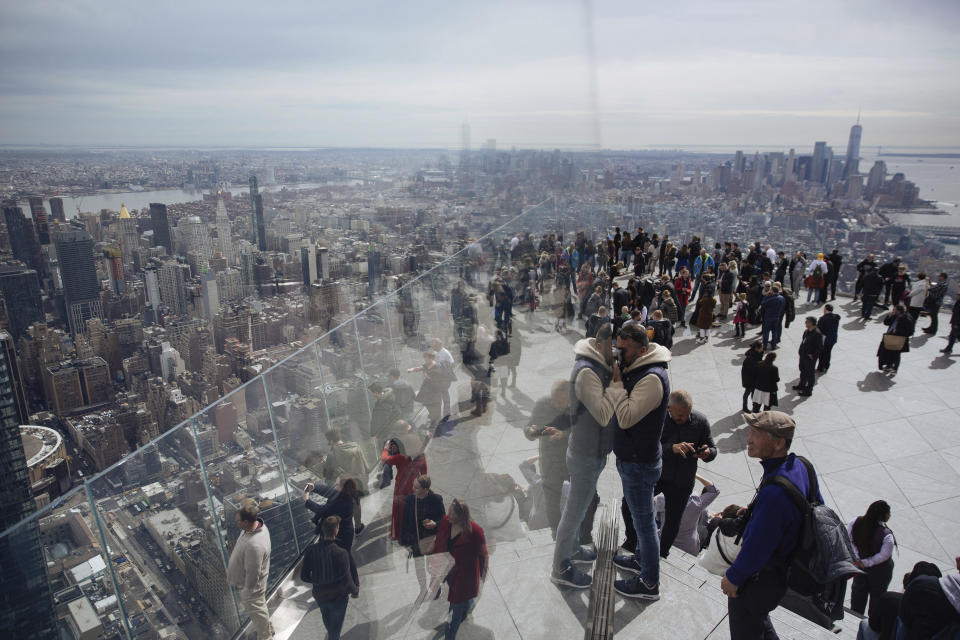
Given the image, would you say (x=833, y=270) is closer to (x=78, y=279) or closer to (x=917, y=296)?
(x=917, y=296)

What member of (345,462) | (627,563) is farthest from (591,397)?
(345,462)

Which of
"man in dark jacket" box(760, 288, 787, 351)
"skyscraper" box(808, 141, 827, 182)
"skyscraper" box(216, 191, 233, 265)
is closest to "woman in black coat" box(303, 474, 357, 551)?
"man in dark jacket" box(760, 288, 787, 351)

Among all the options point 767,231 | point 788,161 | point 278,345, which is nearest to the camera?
point 767,231

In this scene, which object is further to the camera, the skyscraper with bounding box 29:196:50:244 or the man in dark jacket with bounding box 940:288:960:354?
the skyscraper with bounding box 29:196:50:244

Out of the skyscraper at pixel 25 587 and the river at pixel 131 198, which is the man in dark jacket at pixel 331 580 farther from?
the river at pixel 131 198

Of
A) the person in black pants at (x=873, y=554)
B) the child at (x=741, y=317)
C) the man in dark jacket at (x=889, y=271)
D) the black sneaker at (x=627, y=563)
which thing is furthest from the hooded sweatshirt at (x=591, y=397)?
the man in dark jacket at (x=889, y=271)

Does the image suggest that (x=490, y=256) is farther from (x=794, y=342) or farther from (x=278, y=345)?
(x=278, y=345)

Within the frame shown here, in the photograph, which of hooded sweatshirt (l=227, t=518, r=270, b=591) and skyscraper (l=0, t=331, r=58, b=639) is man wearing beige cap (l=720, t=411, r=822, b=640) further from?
skyscraper (l=0, t=331, r=58, b=639)

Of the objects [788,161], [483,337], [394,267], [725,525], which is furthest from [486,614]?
Answer: [788,161]
